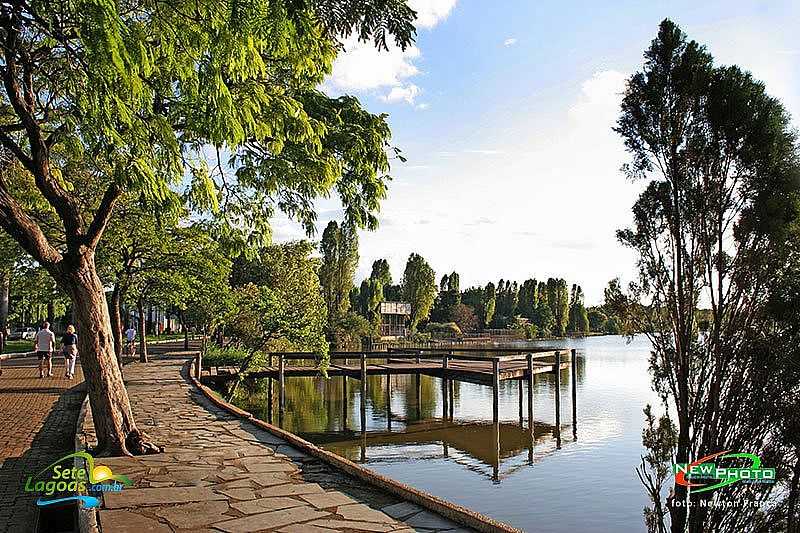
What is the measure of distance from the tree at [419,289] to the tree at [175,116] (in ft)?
200

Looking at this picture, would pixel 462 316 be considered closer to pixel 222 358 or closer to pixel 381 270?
pixel 381 270

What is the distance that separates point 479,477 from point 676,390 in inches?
250

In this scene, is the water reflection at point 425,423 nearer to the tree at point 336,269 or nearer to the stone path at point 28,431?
the stone path at point 28,431

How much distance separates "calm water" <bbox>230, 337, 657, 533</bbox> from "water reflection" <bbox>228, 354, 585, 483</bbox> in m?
0.03

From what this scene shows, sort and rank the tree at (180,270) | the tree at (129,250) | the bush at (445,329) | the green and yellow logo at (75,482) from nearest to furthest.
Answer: the green and yellow logo at (75,482)
the tree at (129,250)
the tree at (180,270)
the bush at (445,329)

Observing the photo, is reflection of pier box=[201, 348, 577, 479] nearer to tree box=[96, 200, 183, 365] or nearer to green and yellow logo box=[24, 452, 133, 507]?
tree box=[96, 200, 183, 365]

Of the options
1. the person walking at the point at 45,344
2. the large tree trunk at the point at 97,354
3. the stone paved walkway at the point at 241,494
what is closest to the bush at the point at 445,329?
the person walking at the point at 45,344

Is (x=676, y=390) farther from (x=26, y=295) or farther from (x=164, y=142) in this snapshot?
(x=26, y=295)

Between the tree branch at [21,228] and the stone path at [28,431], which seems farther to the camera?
the tree branch at [21,228]

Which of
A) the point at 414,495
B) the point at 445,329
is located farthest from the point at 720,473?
the point at 445,329

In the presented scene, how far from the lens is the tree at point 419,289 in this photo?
231 ft

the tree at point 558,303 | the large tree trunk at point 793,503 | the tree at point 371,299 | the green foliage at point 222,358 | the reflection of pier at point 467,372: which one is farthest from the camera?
the tree at point 558,303

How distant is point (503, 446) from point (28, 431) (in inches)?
428

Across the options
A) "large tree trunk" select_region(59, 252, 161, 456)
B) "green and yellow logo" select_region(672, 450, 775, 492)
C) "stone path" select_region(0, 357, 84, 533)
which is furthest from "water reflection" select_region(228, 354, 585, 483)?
"large tree trunk" select_region(59, 252, 161, 456)
